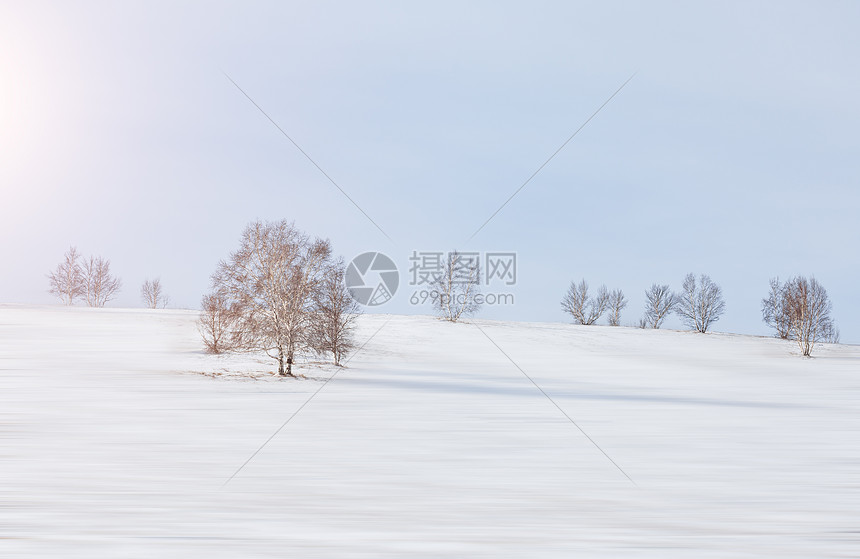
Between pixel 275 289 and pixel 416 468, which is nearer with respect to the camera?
pixel 416 468

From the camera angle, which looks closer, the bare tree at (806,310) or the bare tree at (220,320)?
the bare tree at (220,320)

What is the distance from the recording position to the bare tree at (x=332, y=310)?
27516mm

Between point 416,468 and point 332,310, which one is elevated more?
point 332,310

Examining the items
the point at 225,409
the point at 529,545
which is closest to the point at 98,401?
the point at 225,409

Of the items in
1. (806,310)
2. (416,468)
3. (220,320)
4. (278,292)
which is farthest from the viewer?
(806,310)

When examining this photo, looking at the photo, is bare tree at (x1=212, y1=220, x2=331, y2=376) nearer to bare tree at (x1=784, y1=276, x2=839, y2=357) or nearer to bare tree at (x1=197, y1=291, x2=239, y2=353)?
bare tree at (x1=197, y1=291, x2=239, y2=353)

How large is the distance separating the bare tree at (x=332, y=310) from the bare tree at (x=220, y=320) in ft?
12.8

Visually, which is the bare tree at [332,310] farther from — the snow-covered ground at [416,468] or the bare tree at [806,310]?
the bare tree at [806,310]

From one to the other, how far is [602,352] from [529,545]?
43.7m

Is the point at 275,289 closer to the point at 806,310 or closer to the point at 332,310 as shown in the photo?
the point at 332,310

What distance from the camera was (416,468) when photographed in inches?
387

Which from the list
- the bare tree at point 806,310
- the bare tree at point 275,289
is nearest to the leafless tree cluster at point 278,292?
the bare tree at point 275,289

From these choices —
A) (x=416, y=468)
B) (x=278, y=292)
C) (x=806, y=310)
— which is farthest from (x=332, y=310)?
(x=806, y=310)

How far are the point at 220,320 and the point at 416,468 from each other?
25781 millimetres
